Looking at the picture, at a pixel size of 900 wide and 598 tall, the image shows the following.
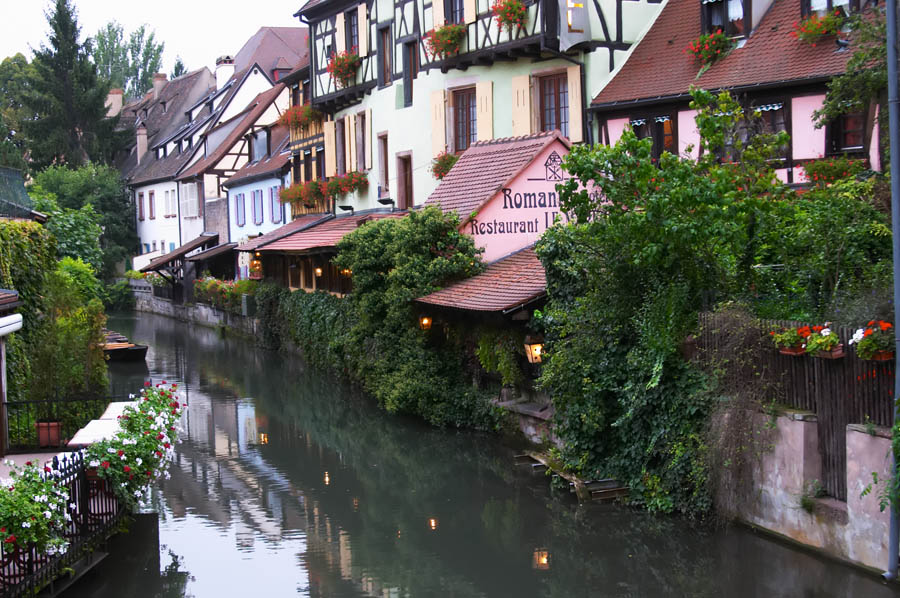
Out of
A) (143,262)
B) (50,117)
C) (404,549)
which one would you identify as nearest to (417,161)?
(404,549)

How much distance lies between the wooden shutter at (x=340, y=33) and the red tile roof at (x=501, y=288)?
42.0 ft

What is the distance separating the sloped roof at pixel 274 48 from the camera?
44719mm

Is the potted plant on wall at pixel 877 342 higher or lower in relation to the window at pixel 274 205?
lower

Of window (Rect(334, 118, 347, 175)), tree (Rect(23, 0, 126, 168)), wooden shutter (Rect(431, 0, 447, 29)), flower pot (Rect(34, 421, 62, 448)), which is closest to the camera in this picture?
flower pot (Rect(34, 421, 62, 448))

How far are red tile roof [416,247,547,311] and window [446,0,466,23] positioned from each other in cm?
712

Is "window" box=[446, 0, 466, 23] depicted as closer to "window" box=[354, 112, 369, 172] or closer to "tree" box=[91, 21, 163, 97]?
"window" box=[354, 112, 369, 172]

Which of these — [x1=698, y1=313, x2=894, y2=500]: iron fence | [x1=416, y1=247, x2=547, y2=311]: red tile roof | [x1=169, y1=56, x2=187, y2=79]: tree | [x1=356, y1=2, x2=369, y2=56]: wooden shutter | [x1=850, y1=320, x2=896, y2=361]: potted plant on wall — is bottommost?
[x1=698, y1=313, x2=894, y2=500]: iron fence

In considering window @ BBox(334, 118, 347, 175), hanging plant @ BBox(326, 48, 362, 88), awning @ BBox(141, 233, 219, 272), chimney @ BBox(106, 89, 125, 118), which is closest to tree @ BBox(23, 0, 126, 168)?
chimney @ BBox(106, 89, 125, 118)

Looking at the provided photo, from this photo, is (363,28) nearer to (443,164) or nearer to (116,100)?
(443,164)

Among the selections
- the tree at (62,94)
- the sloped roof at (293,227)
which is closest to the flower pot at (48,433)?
the sloped roof at (293,227)

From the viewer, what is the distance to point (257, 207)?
124 ft

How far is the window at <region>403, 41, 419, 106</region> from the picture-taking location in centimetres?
2520

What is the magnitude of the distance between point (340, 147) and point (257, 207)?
9303 mm

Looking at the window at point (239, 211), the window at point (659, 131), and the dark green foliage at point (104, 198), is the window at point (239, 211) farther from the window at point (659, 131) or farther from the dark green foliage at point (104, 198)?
the window at point (659, 131)
